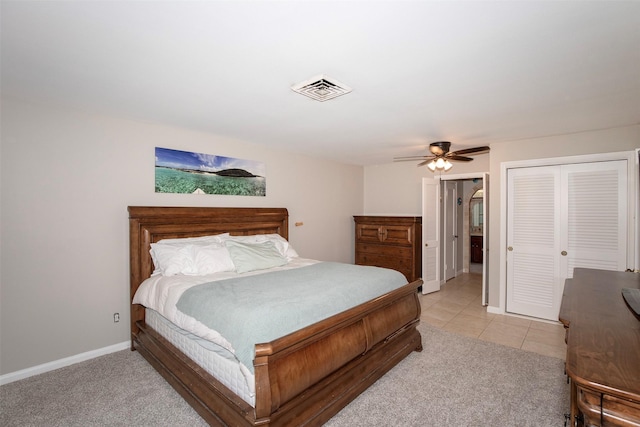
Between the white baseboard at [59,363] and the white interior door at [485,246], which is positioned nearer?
the white baseboard at [59,363]

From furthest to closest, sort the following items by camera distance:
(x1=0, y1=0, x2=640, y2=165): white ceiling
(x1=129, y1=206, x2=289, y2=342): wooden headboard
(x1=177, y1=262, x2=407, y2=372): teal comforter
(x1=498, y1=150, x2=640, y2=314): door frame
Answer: (x1=498, y1=150, x2=640, y2=314): door frame → (x1=129, y1=206, x2=289, y2=342): wooden headboard → (x1=177, y1=262, x2=407, y2=372): teal comforter → (x1=0, y1=0, x2=640, y2=165): white ceiling

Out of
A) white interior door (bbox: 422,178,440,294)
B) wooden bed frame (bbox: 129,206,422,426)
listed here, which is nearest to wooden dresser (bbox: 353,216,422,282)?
white interior door (bbox: 422,178,440,294)

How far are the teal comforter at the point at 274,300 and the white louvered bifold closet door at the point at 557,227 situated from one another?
2228 mm

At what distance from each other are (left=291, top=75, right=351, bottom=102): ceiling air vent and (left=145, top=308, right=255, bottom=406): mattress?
1991 mm

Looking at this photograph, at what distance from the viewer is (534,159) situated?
3924 millimetres

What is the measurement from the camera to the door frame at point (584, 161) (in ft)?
11.0

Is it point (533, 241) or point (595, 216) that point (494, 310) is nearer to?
point (533, 241)

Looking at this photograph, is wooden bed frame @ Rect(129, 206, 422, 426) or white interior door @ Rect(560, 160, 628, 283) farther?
white interior door @ Rect(560, 160, 628, 283)

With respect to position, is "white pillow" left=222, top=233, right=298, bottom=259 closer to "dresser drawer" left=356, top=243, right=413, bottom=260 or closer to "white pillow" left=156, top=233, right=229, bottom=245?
"white pillow" left=156, top=233, right=229, bottom=245

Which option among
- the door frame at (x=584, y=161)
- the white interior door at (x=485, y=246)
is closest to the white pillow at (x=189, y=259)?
the white interior door at (x=485, y=246)

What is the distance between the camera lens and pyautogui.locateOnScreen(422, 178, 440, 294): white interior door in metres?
5.19

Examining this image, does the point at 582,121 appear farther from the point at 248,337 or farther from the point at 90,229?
the point at 90,229

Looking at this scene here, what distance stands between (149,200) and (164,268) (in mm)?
845

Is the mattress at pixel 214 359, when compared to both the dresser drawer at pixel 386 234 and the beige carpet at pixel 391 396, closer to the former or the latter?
the beige carpet at pixel 391 396
